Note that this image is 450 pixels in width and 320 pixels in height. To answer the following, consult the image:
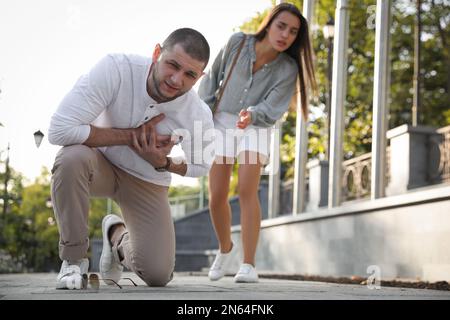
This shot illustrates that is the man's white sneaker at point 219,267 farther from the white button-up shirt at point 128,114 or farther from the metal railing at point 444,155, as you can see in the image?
→ the metal railing at point 444,155

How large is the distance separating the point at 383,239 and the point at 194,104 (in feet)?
10.4

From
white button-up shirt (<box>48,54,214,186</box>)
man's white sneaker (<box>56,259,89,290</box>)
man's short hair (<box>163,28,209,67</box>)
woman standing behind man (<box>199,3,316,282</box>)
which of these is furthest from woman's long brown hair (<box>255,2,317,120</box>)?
man's white sneaker (<box>56,259,89,290</box>)

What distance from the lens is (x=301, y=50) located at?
4.67 meters

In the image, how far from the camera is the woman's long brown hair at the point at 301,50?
455 centimetres

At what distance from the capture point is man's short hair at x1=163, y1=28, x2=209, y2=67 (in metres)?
3.03

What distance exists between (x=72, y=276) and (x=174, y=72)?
92 cm

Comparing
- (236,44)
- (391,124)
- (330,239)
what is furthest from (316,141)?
(236,44)

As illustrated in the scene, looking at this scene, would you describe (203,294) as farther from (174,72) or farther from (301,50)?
(301,50)

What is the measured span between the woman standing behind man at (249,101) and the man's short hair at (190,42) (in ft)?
4.89

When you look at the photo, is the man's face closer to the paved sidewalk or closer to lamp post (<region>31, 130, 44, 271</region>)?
the paved sidewalk

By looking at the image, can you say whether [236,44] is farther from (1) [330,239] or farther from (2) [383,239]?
(1) [330,239]

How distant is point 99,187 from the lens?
3502 mm

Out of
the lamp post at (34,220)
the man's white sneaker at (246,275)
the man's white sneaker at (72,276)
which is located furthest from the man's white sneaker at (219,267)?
the lamp post at (34,220)

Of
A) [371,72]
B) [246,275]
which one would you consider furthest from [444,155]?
[371,72]
